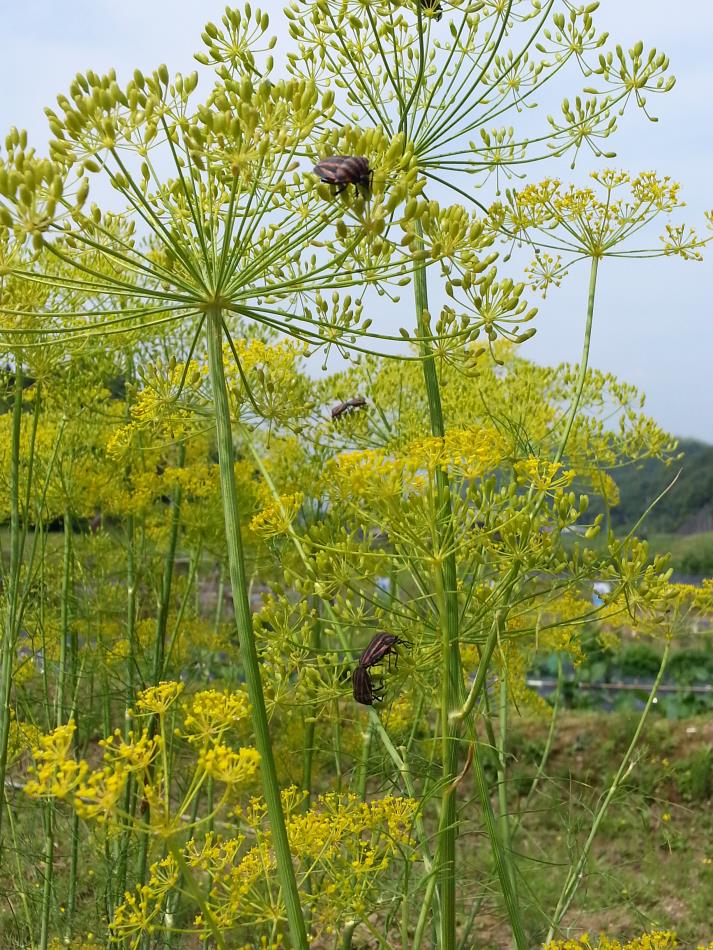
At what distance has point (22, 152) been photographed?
6.41 ft

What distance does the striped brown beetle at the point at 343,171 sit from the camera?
198 cm

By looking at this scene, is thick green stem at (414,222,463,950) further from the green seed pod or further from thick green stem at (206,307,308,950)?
the green seed pod

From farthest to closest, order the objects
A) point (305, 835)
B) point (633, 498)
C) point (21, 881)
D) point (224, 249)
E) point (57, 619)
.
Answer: point (633, 498), point (57, 619), point (21, 881), point (305, 835), point (224, 249)

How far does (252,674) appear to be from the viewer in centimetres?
179

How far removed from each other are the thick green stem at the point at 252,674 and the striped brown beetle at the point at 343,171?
1.44ft

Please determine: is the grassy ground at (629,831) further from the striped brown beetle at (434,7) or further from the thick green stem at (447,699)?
the striped brown beetle at (434,7)

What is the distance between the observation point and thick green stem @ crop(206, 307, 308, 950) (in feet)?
5.91

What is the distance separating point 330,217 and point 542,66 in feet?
5.80

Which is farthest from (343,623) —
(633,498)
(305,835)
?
(633,498)

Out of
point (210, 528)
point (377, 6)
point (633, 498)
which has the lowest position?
point (210, 528)

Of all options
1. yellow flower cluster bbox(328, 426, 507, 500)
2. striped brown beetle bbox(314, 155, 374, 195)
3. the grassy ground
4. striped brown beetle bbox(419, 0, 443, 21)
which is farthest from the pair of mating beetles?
the grassy ground

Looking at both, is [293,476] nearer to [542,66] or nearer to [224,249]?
[542,66]

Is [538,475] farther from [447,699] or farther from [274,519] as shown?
[274,519]

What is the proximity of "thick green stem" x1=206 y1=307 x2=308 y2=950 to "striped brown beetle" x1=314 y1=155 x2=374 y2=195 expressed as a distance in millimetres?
440
